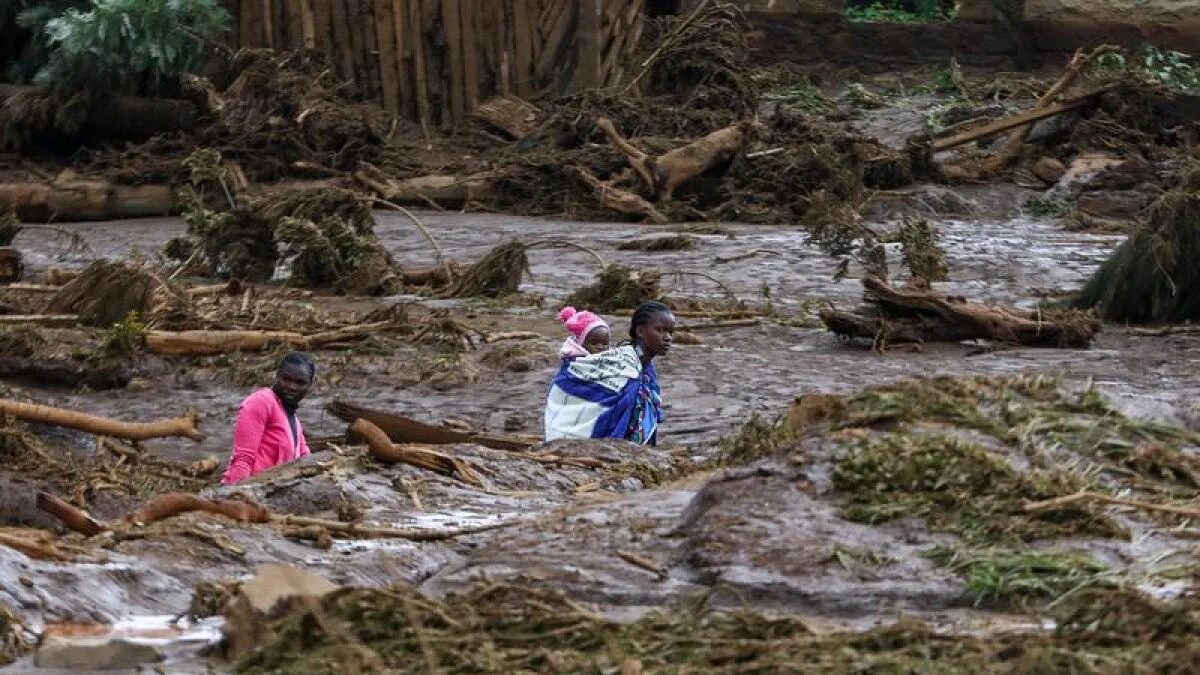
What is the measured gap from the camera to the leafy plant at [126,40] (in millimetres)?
19516

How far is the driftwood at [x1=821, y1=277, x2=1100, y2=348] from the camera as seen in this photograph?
41.9ft

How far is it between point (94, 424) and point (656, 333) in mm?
2519

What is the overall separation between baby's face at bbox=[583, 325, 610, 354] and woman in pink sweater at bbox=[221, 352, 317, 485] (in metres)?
1.26

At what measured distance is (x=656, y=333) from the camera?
32.9 feet

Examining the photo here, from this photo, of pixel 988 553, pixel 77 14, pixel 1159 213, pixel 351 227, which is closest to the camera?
pixel 988 553

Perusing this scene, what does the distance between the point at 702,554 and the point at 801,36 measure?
18.1 m

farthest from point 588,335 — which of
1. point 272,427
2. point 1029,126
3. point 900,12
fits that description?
point 900,12

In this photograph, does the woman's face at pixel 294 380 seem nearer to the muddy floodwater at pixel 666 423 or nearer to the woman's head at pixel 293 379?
the woman's head at pixel 293 379

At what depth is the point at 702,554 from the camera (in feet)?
19.8

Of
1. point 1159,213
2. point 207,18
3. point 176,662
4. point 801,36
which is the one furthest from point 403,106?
point 176,662

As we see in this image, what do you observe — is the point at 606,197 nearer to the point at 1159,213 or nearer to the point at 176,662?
the point at 1159,213

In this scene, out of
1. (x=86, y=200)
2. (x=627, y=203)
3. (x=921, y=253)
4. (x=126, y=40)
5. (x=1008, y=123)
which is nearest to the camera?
(x=921, y=253)

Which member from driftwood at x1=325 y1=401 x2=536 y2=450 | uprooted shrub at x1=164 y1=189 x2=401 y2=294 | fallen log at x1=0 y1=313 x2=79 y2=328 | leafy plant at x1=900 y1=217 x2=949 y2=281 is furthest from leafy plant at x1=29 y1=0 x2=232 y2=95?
driftwood at x1=325 y1=401 x2=536 y2=450

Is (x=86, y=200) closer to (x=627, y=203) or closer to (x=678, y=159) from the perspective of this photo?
(x=627, y=203)
